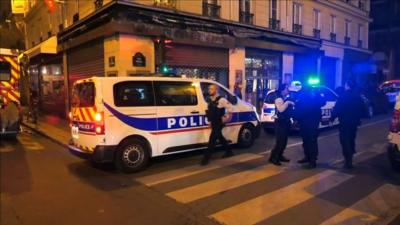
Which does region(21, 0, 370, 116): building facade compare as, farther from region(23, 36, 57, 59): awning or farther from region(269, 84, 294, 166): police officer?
region(269, 84, 294, 166): police officer

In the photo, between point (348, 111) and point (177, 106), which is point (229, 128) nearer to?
point (177, 106)

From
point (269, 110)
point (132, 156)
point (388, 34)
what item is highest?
point (388, 34)

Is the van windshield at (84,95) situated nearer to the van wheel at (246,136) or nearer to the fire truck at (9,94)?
the van wheel at (246,136)

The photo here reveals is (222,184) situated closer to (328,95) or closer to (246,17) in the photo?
(328,95)

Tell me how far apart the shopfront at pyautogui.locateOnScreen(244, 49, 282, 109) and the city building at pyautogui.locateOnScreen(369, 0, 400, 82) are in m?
23.6

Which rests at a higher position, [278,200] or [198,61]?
[198,61]

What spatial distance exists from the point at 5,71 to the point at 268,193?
1077 centimetres

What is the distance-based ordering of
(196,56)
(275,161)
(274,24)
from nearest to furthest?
(275,161) < (196,56) < (274,24)

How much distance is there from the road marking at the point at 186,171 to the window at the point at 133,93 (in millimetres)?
1560

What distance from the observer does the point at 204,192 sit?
6277 mm

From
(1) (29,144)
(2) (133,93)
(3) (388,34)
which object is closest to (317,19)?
(1) (29,144)

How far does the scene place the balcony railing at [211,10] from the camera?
16.5 meters

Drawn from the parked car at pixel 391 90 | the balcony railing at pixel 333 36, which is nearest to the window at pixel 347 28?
the balcony railing at pixel 333 36

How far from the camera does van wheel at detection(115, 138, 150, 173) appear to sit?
25.3 feet
